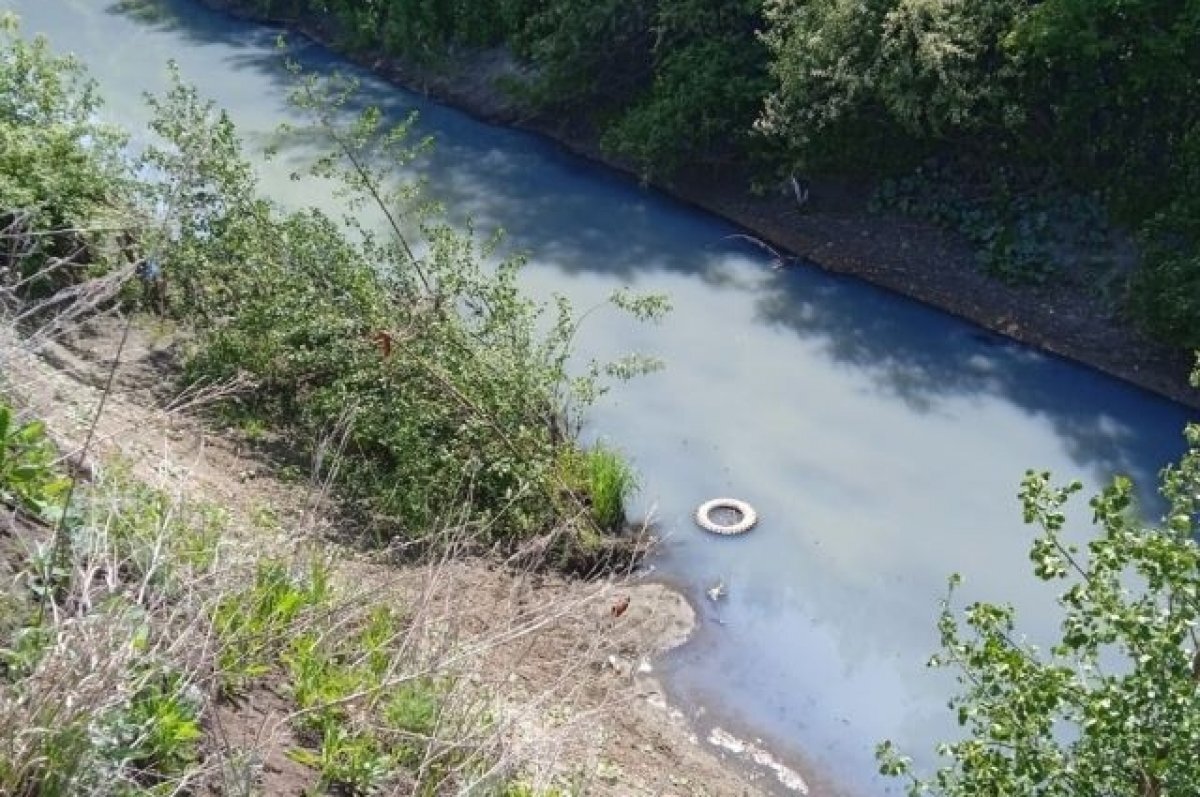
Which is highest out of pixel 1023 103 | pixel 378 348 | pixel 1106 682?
pixel 1023 103

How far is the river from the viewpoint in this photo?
773 cm

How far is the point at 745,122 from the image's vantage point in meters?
12.3

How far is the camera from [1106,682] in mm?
3893

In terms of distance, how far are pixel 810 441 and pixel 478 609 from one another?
4.18 m

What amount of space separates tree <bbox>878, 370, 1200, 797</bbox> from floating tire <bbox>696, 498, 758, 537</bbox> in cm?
440

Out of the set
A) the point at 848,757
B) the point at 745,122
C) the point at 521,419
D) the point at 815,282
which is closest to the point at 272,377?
the point at 521,419

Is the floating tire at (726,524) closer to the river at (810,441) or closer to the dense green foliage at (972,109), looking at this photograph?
the river at (810,441)

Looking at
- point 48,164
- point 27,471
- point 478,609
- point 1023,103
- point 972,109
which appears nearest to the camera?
point 27,471

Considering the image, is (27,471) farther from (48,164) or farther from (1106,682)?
(48,164)

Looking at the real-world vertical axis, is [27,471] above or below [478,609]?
above

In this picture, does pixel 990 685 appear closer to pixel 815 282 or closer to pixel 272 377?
pixel 272 377

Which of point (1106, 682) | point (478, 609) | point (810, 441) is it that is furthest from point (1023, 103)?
point (1106, 682)

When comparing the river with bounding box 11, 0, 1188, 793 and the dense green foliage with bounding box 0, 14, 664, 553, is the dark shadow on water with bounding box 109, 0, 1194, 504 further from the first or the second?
the dense green foliage with bounding box 0, 14, 664, 553

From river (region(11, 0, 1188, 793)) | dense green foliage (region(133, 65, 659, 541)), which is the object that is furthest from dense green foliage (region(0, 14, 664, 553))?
river (region(11, 0, 1188, 793))
